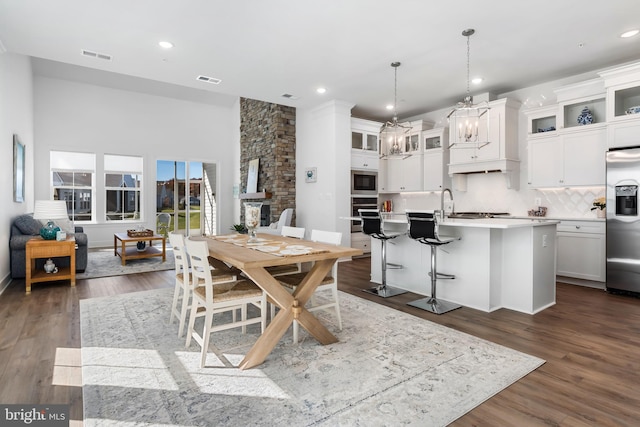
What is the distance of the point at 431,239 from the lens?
139 inches

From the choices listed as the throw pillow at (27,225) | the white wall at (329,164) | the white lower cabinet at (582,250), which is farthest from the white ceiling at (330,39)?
the throw pillow at (27,225)

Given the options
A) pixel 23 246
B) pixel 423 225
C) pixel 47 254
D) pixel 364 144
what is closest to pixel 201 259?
pixel 423 225

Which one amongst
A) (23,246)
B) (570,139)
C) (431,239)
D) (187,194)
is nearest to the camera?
(431,239)

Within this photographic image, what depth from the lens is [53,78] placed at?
7.75 meters

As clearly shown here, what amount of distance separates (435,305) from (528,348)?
3.40 feet

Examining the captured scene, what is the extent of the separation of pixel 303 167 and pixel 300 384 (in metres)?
5.44

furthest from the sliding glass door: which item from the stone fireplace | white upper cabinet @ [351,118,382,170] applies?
white upper cabinet @ [351,118,382,170]

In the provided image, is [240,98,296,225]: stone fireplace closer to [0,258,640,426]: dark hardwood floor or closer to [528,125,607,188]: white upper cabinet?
[0,258,640,426]: dark hardwood floor

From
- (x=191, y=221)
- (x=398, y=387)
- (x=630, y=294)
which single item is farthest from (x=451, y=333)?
(x=191, y=221)

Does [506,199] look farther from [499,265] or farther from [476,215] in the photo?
[499,265]

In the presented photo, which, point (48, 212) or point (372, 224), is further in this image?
point (48, 212)

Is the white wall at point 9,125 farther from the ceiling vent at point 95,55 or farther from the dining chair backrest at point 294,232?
the dining chair backrest at point 294,232

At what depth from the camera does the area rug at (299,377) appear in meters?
1.78

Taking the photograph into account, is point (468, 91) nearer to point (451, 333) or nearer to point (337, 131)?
point (337, 131)
